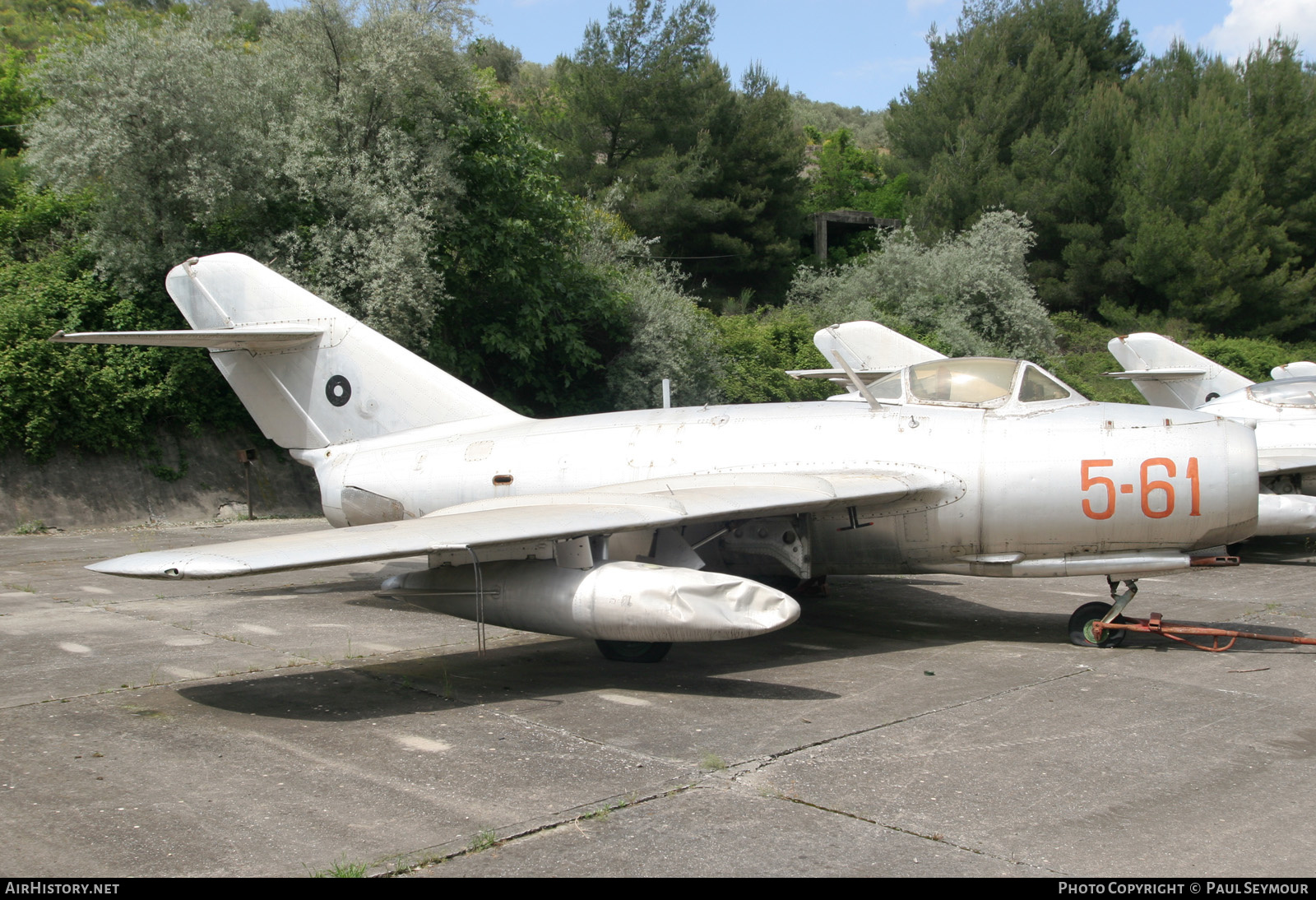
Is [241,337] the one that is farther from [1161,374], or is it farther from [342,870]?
[1161,374]

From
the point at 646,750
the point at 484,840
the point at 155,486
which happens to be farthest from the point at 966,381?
the point at 155,486

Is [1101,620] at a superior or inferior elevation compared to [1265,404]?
inferior

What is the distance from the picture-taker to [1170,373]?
18469mm

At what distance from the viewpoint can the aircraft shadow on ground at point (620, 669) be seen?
22.5ft

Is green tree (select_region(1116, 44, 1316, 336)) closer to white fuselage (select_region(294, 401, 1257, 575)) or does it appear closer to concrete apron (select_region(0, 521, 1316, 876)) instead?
concrete apron (select_region(0, 521, 1316, 876))

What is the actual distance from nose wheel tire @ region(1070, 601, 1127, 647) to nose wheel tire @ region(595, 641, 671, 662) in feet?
11.4

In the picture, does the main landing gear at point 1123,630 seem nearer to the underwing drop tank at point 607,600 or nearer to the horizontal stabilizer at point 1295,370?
the underwing drop tank at point 607,600

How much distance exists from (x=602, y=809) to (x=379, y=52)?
1736 cm

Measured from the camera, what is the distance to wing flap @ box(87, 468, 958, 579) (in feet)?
19.9

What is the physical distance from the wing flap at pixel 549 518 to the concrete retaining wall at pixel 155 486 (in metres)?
11.9

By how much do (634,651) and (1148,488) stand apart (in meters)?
4.26

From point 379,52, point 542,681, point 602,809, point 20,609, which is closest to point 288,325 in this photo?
point 20,609

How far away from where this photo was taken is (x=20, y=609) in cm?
984
